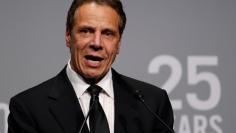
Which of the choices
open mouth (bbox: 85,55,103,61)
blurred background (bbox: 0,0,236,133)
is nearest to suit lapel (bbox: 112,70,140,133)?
open mouth (bbox: 85,55,103,61)

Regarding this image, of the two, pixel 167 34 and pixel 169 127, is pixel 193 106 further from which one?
pixel 169 127

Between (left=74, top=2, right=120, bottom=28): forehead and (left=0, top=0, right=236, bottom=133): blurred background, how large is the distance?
2.10 feet

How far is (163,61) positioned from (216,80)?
22 centimetres

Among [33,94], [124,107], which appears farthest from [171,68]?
[33,94]

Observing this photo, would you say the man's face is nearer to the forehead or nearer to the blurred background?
the forehead

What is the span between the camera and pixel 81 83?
1.29 m

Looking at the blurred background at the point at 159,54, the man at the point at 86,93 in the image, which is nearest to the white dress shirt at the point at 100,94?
the man at the point at 86,93

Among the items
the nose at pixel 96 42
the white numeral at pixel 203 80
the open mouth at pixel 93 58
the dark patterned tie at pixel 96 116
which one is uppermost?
the nose at pixel 96 42

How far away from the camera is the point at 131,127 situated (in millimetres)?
1274

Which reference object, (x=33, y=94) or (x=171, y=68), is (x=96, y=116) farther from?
(x=171, y=68)

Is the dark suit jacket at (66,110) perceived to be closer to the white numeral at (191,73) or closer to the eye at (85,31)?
the eye at (85,31)

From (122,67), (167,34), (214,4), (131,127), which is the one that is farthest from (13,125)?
(214,4)

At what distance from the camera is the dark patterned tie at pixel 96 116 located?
1217 mm

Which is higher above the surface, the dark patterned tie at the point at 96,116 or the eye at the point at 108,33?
the eye at the point at 108,33
